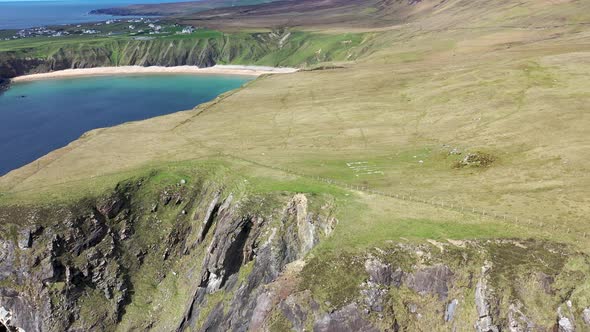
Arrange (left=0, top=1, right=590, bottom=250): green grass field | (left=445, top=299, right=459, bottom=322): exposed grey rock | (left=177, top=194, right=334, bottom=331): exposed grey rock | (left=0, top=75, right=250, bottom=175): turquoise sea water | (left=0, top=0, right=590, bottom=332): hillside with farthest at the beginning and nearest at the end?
1. (left=0, top=75, right=250, bottom=175): turquoise sea water
2. (left=177, top=194, right=334, bottom=331): exposed grey rock
3. (left=0, top=1, right=590, bottom=250): green grass field
4. (left=0, top=0, right=590, bottom=332): hillside
5. (left=445, top=299, right=459, bottom=322): exposed grey rock

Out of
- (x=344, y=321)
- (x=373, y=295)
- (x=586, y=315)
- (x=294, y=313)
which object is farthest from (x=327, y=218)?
(x=586, y=315)

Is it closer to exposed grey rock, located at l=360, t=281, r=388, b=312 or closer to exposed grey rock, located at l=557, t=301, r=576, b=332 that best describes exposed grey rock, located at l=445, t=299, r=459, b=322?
exposed grey rock, located at l=360, t=281, r=388, b=312

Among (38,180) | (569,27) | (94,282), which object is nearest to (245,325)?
(94,282)

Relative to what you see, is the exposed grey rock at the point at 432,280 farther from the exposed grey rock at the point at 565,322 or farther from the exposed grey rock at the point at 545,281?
the exposed grey rock at the point at 565,322

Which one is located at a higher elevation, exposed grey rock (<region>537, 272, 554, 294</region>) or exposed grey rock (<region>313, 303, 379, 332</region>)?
exposed grey rock (<region>537, 272, 554, 294</region>)

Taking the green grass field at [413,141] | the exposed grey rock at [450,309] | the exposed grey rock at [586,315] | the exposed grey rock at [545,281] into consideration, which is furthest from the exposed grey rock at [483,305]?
the exposed grey rock at [586,315]

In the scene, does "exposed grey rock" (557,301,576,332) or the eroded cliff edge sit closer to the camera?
"exposed grey rock" (557,301,576,332)

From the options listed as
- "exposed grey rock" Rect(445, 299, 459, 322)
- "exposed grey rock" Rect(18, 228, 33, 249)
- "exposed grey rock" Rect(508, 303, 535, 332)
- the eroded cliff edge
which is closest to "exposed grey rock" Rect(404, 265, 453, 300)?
the eroded cliff edge
